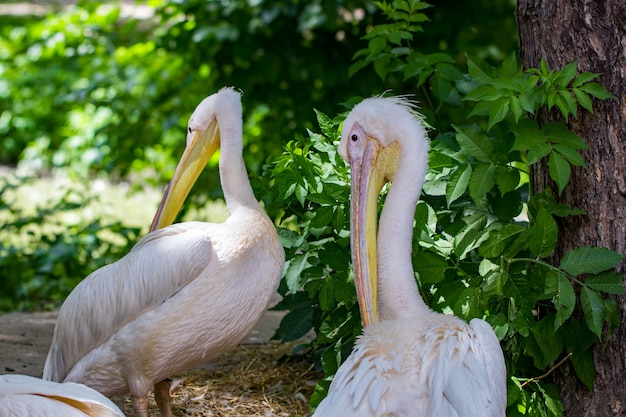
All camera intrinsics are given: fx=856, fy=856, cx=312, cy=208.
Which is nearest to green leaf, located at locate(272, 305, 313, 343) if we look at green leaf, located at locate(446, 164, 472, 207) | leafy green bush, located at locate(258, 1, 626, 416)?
leafy green bush, located at locate(258, 1, 626, 416)

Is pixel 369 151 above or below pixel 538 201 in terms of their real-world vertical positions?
above

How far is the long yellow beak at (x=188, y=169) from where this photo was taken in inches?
159

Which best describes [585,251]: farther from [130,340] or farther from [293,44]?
[293,44]

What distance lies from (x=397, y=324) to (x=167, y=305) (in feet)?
3.40

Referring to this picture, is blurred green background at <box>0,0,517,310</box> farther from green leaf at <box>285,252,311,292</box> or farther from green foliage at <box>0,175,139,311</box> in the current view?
green leaf at <box>285,252,311,292</box>

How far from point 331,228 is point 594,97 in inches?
47.3

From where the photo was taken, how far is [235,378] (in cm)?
422

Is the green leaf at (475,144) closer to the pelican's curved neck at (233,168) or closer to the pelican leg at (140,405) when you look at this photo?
the pelican's curved neck at (233,168)

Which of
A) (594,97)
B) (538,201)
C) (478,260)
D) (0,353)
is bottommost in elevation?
(0,353)

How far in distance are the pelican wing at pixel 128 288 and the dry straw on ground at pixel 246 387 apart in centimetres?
54

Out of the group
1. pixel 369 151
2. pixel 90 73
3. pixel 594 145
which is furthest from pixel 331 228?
pixel 90 73

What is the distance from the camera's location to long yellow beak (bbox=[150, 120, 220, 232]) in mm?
4043

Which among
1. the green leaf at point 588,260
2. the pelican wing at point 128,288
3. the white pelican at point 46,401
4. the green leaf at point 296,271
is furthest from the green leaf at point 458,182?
the white pelican at point 46,401

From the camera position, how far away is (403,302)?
2.99m
